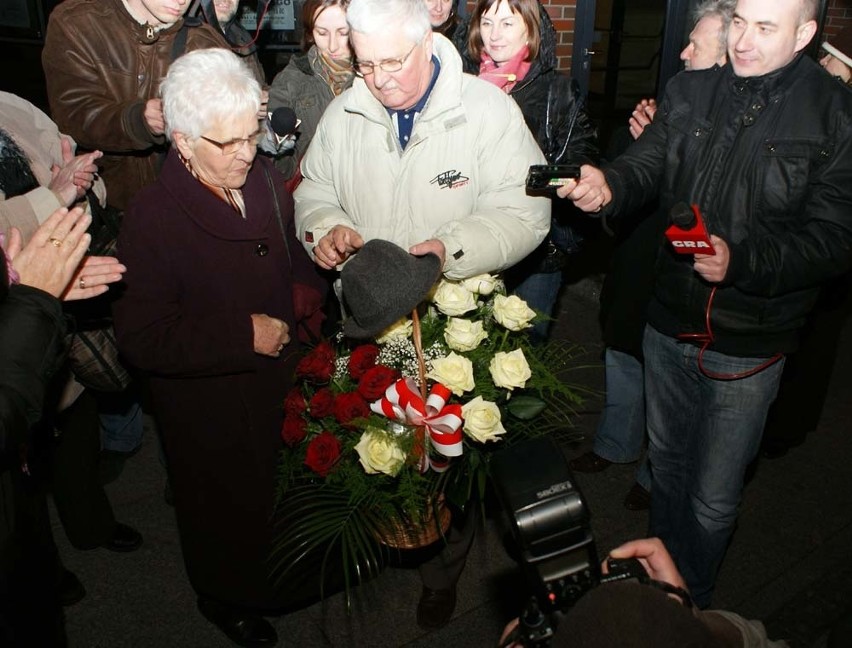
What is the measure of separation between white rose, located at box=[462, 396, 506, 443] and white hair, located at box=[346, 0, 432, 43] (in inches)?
48.5

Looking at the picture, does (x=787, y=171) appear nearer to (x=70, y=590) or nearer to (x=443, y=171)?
(x=443, y=171)

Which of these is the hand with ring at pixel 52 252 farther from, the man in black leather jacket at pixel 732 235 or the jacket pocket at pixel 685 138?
the jacket pocket at pixel 685 138

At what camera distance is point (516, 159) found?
106 inches

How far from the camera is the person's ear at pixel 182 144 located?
2508 mm

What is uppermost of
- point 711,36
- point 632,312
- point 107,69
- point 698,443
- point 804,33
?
point 804,33

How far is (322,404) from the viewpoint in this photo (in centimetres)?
233

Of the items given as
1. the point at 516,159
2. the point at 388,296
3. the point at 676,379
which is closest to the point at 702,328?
the point at 676,379

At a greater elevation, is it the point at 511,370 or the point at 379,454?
the point at 511,370

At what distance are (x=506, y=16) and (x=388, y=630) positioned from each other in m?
2.82

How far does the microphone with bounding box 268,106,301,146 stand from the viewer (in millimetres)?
3258

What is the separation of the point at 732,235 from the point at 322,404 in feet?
4.72

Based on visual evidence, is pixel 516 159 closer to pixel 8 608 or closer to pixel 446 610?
pixel 446 610

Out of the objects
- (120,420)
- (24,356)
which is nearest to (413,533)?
(24,356)

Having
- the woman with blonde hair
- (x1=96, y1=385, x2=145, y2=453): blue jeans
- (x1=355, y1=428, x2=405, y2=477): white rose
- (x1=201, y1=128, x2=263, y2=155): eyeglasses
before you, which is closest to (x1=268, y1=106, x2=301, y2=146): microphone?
the woman with blonde hair
